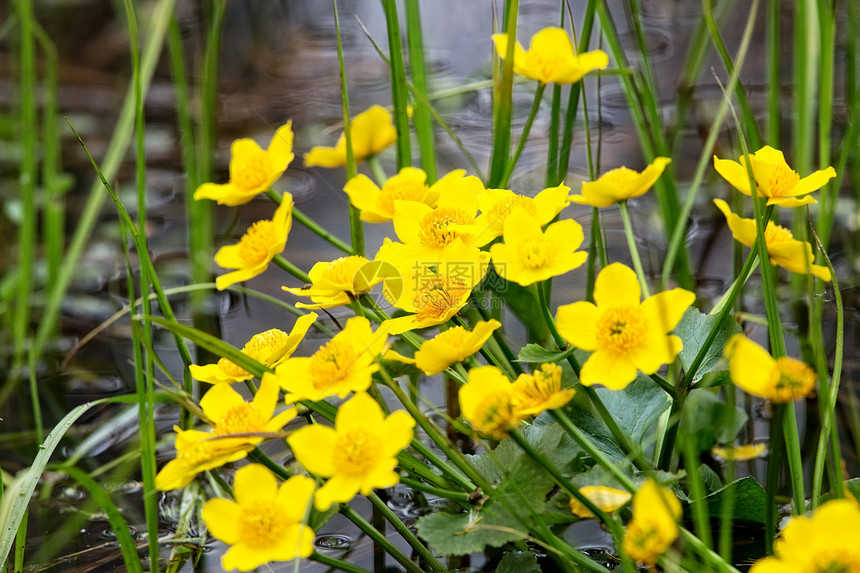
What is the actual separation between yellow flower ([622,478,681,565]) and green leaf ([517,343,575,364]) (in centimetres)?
15

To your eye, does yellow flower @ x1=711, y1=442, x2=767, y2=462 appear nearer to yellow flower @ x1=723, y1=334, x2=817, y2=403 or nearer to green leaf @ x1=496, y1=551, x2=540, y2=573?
green leaf @ x1=496, y1=551, x2=540, y2=573

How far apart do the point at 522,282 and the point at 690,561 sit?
0.25m

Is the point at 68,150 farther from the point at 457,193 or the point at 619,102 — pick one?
the point at 457,193

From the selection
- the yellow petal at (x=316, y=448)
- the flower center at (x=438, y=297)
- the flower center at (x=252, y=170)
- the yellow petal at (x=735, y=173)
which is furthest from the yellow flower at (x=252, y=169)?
the yellow petal at (x=735, y=173)

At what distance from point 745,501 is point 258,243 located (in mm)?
538

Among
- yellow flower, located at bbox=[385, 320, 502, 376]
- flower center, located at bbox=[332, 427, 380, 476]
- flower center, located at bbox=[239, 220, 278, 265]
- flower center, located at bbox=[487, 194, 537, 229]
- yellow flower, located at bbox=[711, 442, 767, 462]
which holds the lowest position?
yellow flower, located at bbox=[711, 442, 767, 462]

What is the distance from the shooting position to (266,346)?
2.52 ft

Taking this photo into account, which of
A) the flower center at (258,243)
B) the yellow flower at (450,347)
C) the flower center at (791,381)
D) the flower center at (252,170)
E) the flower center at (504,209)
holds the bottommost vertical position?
the yellow flower at (450,347)

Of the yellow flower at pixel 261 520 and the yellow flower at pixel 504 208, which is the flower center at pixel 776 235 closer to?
the yellow flower at pixel 504 208

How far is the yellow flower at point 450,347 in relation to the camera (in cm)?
64

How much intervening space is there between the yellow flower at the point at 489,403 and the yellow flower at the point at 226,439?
151 mm

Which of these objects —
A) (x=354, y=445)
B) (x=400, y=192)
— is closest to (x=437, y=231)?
(x=400, y=192)

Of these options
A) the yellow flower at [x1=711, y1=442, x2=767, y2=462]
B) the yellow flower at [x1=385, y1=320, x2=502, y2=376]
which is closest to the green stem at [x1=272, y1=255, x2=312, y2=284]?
the yellow flower at [x1=385, y1=320, x2=502, y2=376]

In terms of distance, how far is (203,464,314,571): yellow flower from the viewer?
23.6 inches
